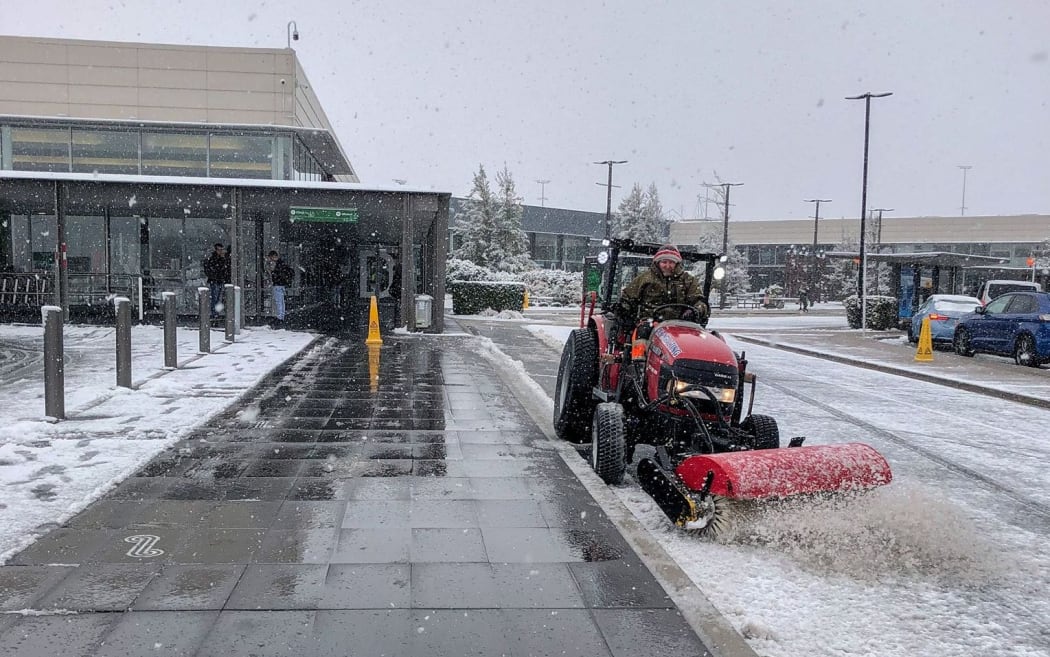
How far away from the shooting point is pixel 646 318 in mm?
6637

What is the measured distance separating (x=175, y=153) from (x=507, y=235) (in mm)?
23662

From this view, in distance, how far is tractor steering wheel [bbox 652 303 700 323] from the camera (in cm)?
643

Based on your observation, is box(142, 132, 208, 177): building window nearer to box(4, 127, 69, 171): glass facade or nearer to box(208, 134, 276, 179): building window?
box(208, 134, 276, 179): building window

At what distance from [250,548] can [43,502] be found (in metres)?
1.68

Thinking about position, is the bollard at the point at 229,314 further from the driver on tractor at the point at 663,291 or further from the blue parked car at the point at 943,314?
the blue parked car at the point at 943,314

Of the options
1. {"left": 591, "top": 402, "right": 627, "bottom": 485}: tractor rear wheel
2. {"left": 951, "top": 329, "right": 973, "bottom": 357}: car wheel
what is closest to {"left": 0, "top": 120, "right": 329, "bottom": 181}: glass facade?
{"left": 951, "top": 329, "right": 973, "bottom": 357}: car wheel

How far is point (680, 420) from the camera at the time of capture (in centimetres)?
575

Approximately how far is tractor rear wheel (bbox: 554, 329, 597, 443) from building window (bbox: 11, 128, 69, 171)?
1110 inches

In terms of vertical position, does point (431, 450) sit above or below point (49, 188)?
below

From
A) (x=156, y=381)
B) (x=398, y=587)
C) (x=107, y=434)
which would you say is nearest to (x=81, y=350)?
(x=156, y=381)

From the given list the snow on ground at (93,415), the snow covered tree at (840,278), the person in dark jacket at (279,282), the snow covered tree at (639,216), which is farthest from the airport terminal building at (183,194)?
the snow covered tree at (840,278)

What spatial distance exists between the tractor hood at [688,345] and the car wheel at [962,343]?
14716 millimetres

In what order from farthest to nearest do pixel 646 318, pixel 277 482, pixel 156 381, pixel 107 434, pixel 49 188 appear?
pixel 49 188, pixel 156 381, pixel 107 434, pixel 646 318, pixel 277 482

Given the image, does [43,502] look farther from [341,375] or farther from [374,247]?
[374,247]
